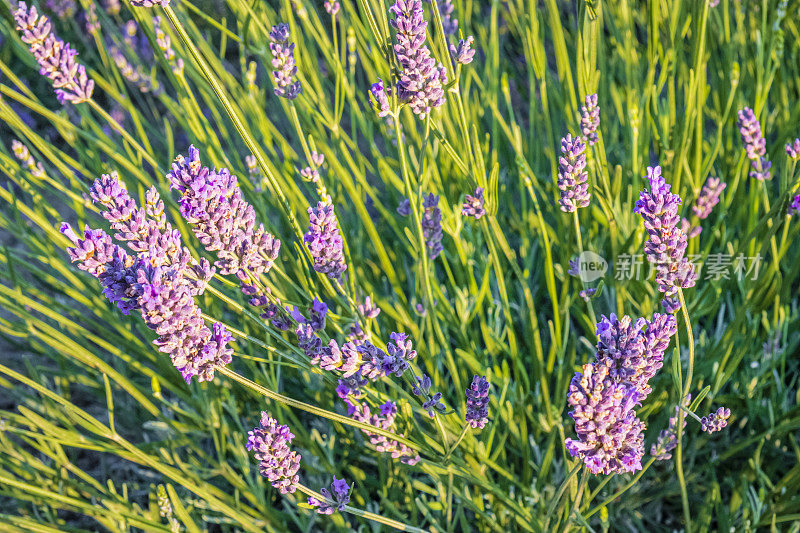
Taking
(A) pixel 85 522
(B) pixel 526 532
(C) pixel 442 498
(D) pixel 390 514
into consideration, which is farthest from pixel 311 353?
(A) pixel 85 522

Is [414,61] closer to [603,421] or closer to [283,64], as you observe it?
[283,64]

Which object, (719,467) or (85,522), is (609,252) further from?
(85,522)

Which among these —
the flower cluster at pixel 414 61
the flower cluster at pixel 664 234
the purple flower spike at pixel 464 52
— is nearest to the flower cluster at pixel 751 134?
the flower cluster at pixel 664 234

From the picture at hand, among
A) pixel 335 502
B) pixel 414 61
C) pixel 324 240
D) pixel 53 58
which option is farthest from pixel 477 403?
pixel 53 58

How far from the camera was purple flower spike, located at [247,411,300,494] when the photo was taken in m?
1.16

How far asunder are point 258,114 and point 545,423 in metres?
1.26

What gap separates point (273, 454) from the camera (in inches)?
47.3

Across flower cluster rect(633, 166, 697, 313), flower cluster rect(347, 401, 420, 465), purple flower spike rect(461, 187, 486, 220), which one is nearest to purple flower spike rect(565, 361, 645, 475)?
flower cluster rect(633, 166, 697, 313)

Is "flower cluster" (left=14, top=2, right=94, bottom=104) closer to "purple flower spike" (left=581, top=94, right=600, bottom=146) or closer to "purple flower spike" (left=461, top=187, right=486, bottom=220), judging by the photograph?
"purple flower spike" (left=461, top=187, right=486, bottom=220)

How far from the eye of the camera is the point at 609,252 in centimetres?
215

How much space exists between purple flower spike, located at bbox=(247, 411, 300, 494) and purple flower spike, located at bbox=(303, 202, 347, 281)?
1.06 ft

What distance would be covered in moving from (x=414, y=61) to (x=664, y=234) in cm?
55

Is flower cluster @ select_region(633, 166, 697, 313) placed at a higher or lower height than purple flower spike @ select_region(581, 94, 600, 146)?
lower

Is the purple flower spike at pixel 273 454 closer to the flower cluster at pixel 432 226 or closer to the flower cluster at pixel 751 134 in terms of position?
the flower cluster at pixel 432 226
